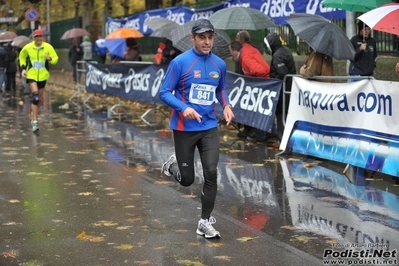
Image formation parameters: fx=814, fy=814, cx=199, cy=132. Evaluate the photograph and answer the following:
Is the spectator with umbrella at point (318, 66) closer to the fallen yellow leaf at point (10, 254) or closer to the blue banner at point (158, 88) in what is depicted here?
the blue banner at point (158, 88)

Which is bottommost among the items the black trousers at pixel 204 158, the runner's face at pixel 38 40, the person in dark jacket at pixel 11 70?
the person in dark jacket at pixel 11 70

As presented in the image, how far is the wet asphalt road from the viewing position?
6.93 m

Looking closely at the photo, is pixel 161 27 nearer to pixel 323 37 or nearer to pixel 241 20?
pixel 241 20

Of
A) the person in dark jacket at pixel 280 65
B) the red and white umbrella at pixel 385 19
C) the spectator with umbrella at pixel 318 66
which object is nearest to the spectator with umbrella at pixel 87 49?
the person in dark jacket at pixel 280 65

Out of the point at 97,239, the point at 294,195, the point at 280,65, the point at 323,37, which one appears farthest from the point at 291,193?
the point at 280,65

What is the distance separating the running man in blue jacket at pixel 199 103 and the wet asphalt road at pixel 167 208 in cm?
54

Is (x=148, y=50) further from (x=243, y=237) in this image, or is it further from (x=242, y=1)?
(x=243, y=237)

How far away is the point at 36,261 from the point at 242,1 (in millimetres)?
13265

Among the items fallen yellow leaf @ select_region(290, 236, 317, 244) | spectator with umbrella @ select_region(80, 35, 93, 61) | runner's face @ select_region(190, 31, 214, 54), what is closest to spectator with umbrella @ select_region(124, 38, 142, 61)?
spectator with umbrella @ select_region(80, 35, 93, 61)

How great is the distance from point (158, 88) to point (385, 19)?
894 centimetres

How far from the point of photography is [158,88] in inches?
727

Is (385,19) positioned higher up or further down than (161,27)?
higher up

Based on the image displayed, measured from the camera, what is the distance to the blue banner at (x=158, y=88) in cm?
1356

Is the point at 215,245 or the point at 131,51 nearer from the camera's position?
the point at 215,245
